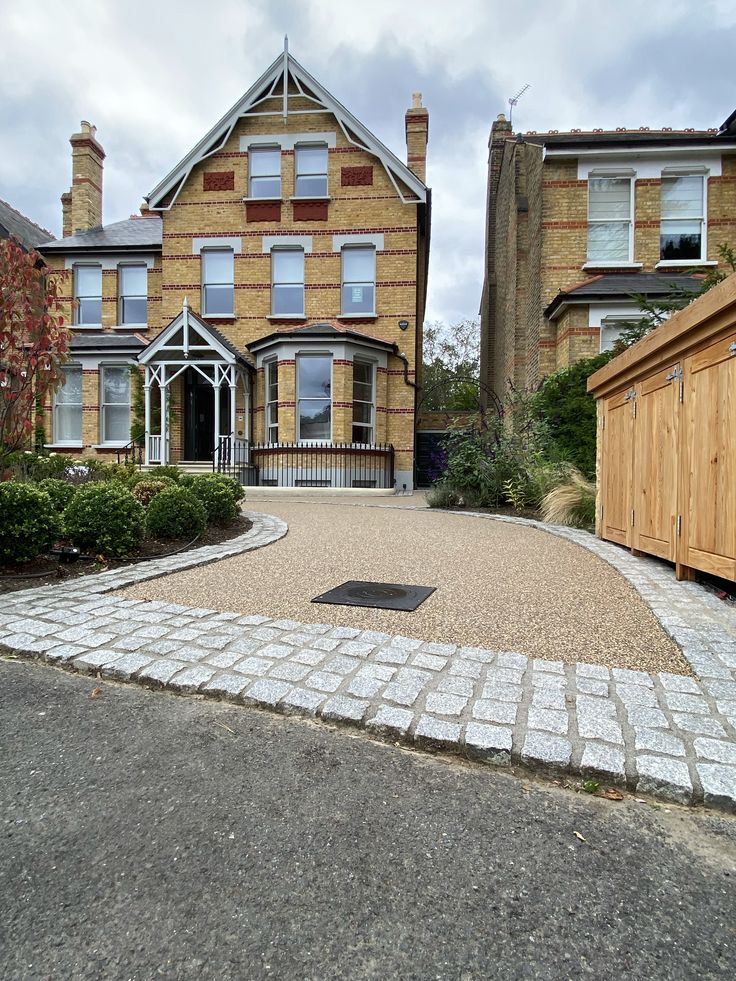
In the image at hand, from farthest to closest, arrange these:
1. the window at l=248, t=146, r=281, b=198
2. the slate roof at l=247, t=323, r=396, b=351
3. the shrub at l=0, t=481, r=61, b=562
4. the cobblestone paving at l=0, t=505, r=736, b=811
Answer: the window at l=248, t=146, r=281, b=198 < the slate roof at l=247, t=323, r=396, b=351 < the shrub at l=0, t=481, r=61, b=562 < the cobblestone paving at l=0, t=505, r=736, b=811

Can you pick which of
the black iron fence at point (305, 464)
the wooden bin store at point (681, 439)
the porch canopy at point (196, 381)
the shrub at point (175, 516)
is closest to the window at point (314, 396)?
the black iron fence at point (305, 464)

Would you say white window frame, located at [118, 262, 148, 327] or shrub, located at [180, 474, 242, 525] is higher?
white window frame, located at [118, 262, 148, 327]

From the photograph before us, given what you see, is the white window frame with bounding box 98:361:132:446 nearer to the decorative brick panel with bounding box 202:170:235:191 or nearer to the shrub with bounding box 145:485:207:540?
the decorative brick panel with bounding box 202:170:235:191

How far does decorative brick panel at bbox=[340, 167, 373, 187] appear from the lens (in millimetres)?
17750

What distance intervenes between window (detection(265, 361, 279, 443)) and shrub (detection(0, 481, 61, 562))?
12312 millimetres

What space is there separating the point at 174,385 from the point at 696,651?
17.4m

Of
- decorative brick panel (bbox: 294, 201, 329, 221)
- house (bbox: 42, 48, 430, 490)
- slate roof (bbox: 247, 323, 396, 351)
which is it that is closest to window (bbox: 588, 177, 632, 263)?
house (bbox: 42, 48, 430, 490)

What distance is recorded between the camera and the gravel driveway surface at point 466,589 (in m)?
3.51

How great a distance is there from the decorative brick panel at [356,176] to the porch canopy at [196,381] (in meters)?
5.95

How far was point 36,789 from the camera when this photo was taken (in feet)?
6.77

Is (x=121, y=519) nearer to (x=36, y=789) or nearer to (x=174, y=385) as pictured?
(x=36, y=789)

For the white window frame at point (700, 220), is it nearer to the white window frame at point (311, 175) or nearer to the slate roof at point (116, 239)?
the white window frame at point (311, 175)

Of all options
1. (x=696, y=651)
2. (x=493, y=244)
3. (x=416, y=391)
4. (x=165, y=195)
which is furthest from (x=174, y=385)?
(x=696, y=651)

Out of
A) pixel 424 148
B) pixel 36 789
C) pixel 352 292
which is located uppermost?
pixel 424 148
